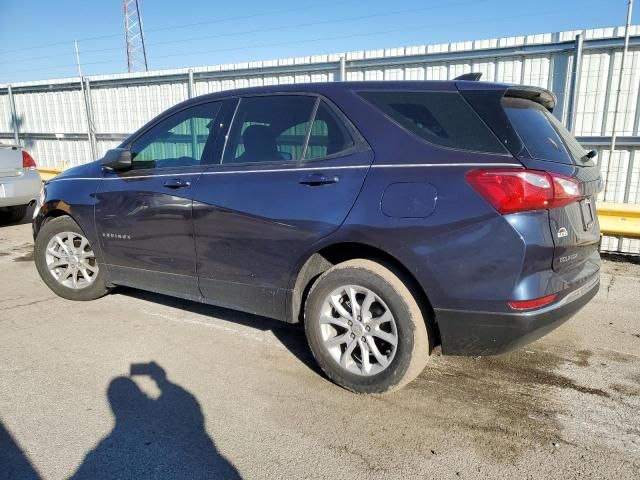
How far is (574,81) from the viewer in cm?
617

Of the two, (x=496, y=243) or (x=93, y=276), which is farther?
(x=93, y=276)

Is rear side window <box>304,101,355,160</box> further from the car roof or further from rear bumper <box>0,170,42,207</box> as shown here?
rear bumper <box>0,170,42,207</box>

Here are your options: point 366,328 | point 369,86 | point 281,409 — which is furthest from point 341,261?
point 369,86

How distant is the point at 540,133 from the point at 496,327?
3.74ft

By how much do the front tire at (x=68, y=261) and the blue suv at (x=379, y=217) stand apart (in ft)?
3.00

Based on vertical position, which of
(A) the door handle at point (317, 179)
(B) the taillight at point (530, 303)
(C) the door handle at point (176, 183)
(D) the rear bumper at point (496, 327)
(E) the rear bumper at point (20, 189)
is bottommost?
(D) the rear bumper at point (496, 327)

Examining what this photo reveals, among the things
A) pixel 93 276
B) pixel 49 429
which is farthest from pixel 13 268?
pixel 49 429

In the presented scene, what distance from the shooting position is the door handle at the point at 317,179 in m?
2.87

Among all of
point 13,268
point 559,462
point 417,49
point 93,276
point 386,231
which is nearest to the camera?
point 559,462

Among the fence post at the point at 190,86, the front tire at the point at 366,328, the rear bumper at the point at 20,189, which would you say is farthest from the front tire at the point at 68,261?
the fence post at the point at 190,86

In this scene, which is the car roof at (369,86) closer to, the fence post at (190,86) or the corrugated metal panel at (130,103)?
the fence post at (190,86)

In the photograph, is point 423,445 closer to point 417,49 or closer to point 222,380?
point 222,380

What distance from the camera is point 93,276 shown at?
4.50m

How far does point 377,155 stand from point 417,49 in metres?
5.00
